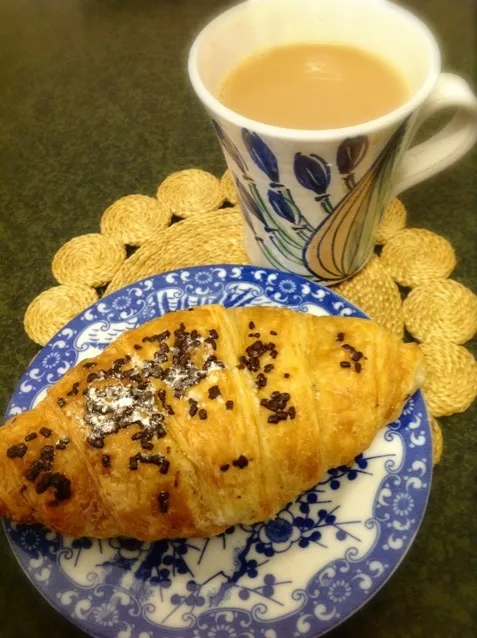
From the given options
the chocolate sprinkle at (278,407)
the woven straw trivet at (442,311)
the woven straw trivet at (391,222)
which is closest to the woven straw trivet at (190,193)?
the woven straw trivet at (391,222)

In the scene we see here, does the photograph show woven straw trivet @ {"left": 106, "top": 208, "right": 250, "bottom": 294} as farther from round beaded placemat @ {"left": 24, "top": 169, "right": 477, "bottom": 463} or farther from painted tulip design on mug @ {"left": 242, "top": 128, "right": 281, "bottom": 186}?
painted tulip design on mug @ {"left": 242, "top": 128, "right": 281, "bottom": 186}

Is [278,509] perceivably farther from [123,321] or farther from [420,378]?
[123,321]

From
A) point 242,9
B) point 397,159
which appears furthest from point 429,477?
point 242,9

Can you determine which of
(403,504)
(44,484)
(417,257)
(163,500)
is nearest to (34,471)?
(44,484)

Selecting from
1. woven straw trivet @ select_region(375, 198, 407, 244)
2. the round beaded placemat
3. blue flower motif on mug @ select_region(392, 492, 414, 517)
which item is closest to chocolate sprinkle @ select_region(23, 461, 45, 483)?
the round beaded placemat

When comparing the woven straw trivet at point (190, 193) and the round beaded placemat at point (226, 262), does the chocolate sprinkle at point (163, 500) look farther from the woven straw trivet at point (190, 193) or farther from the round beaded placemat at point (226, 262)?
the woven straw trivet at point (190, 193)

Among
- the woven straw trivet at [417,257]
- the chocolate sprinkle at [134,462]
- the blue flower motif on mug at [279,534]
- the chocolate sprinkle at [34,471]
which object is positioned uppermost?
the chocolate sprinkle at [34,471]
